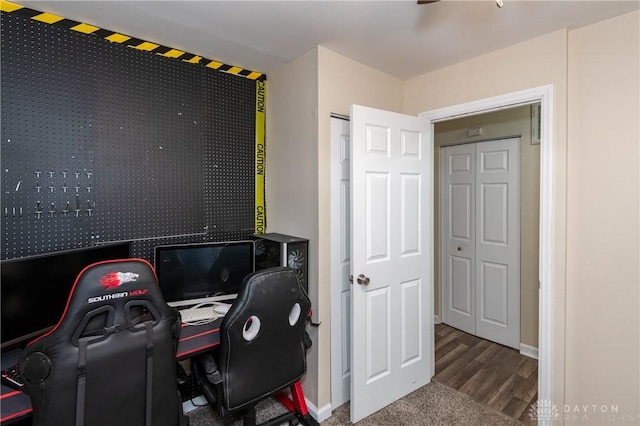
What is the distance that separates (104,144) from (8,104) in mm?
423

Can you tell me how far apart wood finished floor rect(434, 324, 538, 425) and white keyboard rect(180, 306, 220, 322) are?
6.15 feet

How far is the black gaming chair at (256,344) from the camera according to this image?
4.94ft

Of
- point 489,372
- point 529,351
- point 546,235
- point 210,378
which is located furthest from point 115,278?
point 529,351

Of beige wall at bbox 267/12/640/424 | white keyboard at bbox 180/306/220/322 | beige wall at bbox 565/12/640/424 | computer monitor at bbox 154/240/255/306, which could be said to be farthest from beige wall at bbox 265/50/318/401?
beige wall at bbox 565/12/640/424

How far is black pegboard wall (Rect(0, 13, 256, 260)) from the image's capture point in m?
1.62

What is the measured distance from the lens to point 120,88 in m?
1.92

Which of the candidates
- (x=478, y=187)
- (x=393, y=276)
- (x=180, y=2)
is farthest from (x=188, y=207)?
(x=478, y=187)

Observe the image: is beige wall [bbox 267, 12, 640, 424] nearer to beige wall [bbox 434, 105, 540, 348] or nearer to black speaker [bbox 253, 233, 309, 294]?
black speaker [bbox 253, 233, 309, 294]

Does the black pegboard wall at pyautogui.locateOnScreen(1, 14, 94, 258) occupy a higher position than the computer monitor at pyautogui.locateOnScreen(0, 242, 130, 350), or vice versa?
the black pegboard wall at pyautogui.locateOnScreen(1, 14, 94, 258)

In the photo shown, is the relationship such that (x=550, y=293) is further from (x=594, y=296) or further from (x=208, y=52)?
(x=208, y=52)

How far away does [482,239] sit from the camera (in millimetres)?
3312

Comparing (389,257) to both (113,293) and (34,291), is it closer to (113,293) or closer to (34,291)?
(113,293)

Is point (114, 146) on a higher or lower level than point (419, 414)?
higher

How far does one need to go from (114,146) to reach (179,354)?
1.26 metres
